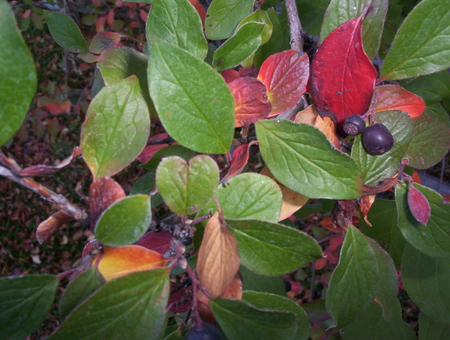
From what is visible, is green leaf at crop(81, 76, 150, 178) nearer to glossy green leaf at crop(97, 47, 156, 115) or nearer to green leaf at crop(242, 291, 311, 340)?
glossy green leaf at crop(97, 47, 156, 115)

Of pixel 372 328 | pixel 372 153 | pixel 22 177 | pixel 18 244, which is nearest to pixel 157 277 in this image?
pixel 22 177

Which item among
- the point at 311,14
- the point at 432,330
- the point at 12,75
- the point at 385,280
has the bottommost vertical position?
the point at 432,330

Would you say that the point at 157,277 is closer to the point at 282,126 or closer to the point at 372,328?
the point at 282,126

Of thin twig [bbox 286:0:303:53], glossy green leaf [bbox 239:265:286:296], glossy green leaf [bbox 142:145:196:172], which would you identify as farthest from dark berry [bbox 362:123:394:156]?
glossy green leaf [bbox 239:265:286:296]

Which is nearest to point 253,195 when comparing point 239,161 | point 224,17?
point 239,161

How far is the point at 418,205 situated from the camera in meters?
0.54

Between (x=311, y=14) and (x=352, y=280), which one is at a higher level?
(x=311, y=14)

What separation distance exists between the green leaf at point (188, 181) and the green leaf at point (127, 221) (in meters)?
0.04

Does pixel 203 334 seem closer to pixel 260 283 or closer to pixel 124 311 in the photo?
pixel 124 311

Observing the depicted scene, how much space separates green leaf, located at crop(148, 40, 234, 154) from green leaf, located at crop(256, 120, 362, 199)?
7 cm

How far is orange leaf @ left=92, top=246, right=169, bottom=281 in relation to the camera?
1.48ft

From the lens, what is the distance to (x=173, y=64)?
0.42 meters

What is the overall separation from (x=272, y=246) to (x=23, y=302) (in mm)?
320

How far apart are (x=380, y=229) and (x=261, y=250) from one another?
56 cm
